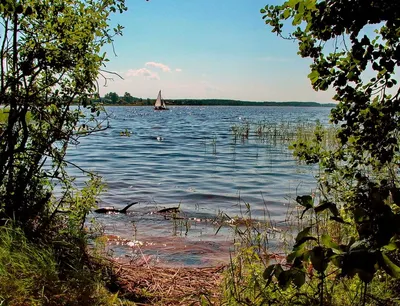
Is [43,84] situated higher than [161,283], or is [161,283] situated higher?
[43,84]

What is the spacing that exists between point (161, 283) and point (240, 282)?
4.16 ft

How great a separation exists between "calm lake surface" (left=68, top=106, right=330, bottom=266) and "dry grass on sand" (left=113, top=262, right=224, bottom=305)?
895 mm

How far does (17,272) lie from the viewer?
3553 mm

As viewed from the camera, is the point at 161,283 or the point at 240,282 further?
the point at 161,283

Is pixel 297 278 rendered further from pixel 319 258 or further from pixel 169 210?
pixel 169 210

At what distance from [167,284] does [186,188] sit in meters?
8.35

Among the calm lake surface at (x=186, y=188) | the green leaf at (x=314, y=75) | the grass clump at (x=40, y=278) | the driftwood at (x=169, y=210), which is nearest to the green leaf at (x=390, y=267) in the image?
the green leaf at (x=314, y=75)

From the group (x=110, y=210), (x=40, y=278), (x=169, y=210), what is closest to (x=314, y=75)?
(x=40, y=278)

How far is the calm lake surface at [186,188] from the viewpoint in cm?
782

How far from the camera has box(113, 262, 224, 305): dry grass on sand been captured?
14.3ft

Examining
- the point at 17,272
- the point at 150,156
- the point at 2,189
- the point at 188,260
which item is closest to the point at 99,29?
the point at 2,189

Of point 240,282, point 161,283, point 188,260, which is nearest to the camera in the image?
point 240,282

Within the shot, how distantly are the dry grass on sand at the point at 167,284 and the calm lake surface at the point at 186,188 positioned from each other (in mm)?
895

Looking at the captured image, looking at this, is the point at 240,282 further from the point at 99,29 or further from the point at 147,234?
the point at 147,234
